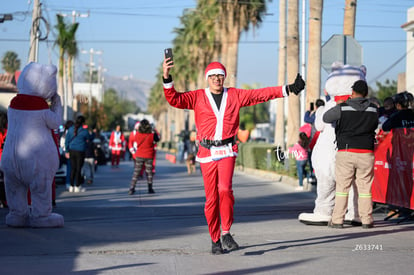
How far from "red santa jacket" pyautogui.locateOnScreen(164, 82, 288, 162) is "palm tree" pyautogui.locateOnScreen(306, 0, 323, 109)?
52.1ft

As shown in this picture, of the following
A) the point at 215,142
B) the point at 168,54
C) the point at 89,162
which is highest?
the point at 168,54

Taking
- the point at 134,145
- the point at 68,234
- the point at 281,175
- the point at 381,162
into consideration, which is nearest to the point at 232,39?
the point at 281,175

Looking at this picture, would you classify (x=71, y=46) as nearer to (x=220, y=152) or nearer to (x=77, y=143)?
(x=77, y=143)

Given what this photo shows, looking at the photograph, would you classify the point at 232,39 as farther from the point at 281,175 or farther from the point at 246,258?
the point at 246,258

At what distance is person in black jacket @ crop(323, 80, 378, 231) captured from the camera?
32.5ft

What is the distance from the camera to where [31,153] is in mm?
10383

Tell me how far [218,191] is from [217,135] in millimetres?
584

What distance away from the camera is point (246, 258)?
25.0 ft

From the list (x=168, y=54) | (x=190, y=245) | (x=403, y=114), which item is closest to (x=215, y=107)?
(x=168, y=54)

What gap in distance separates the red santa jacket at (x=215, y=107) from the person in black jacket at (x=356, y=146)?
76.4 inches

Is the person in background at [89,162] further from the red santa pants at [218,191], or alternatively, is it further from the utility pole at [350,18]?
the red santa pants at [218,191]

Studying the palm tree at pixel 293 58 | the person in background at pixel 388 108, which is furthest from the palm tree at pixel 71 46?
the person in background at pixel 388 108

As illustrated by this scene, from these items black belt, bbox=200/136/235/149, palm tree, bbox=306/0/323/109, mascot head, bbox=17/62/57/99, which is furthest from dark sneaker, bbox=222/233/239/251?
palm tree, bbox=306/0/323/109

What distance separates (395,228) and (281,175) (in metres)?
13.4
